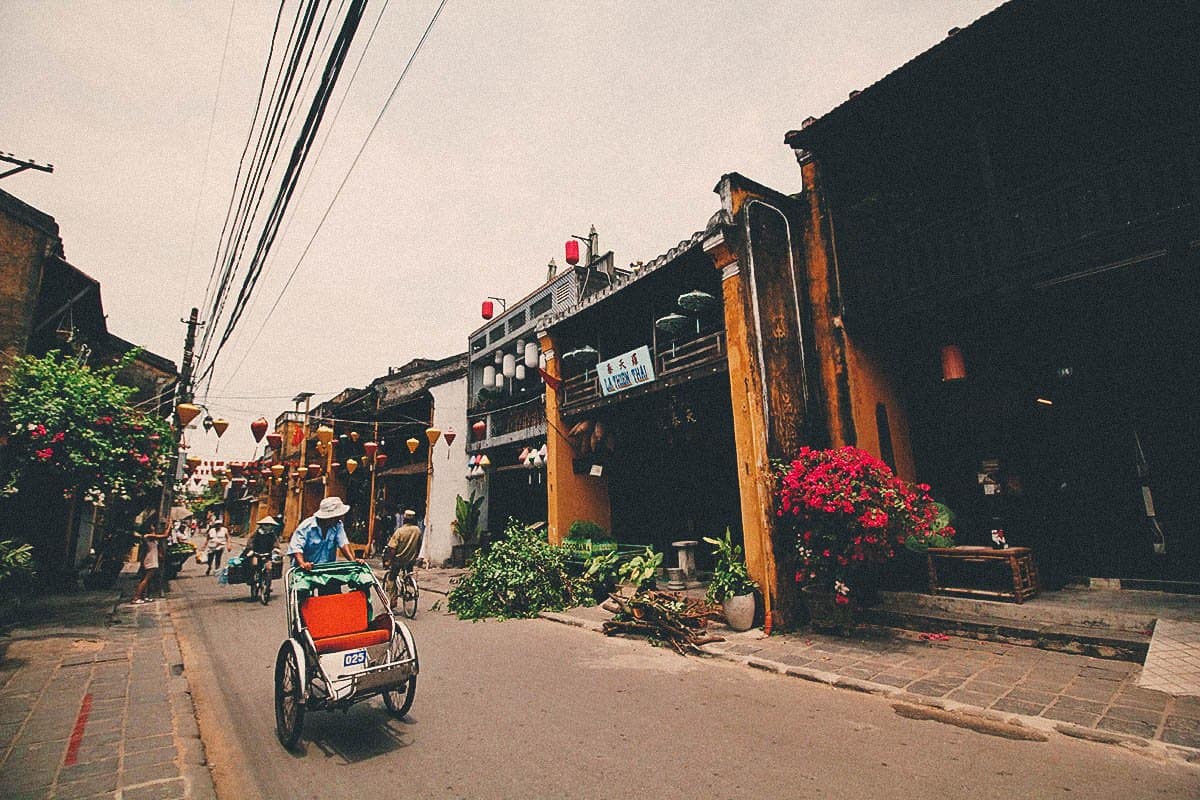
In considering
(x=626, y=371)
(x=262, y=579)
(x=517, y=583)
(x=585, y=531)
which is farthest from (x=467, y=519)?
(x=626, y=371)

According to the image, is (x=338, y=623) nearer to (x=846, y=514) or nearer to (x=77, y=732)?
(x=77, y=732)

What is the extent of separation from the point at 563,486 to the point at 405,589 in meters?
4.67

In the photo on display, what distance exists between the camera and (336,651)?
4793 millimetres

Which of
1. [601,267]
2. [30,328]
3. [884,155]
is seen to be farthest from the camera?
[601,267]

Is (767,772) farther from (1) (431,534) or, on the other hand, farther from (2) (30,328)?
(1) (431,534)

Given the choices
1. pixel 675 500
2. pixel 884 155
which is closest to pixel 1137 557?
pixel 884 155

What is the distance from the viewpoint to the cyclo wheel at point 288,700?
436 centimetres

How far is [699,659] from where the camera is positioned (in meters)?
7.18

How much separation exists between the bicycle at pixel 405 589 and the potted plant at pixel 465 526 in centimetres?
866

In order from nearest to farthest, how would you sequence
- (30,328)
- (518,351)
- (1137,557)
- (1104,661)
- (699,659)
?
(1104,661), (699,659), (1137,557), (30,328), (518,351)

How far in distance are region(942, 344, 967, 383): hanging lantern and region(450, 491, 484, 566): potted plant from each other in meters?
15.9

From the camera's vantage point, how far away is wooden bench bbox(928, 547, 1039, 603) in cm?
714

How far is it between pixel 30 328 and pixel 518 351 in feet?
37.4

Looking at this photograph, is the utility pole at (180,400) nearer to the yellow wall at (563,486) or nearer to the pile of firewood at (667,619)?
the yellow wall at (563,486)
